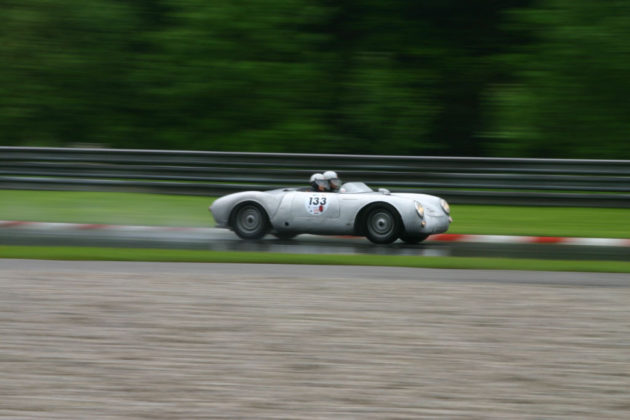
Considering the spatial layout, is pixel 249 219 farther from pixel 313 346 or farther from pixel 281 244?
pixel 313 346

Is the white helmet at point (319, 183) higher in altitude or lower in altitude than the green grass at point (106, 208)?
higher

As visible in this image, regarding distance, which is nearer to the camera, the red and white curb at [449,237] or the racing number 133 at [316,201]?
the red and white curb at [449,237]

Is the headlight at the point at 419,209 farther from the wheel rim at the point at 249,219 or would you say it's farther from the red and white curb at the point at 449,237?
the wheel rim at the point at 249,219

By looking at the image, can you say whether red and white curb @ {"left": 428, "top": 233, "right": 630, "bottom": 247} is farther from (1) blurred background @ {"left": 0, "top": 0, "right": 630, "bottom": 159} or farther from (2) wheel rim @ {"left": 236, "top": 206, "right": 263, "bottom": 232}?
(1) blurred background @ {"left": 0, "top": 0, "right": 630, "bottom": 159}

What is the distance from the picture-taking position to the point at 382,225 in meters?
10.8

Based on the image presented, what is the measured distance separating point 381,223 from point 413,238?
452mm

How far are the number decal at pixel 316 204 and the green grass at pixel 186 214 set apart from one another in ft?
6.16

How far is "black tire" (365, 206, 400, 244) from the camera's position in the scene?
422 inches

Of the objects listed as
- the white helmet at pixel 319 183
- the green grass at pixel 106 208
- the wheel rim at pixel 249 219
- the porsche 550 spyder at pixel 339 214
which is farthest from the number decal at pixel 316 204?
the green grass at pixel 106 208

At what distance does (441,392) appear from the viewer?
4535 millimetres

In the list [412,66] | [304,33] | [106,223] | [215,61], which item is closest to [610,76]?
[412,66]

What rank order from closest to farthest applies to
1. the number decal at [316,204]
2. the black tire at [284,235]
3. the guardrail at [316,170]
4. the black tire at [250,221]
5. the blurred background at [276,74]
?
the number decal at [316,204] → the black tire at [250,221] → the black tire at [284,235] → the guardrail at [316,170] → the blurred background at [276,74]

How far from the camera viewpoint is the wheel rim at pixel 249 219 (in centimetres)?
1138

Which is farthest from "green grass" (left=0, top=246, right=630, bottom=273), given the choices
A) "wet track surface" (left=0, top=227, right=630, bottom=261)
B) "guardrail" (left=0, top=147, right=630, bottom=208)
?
"guardrail" (left=0, top=147, right=630, bottom=208)
